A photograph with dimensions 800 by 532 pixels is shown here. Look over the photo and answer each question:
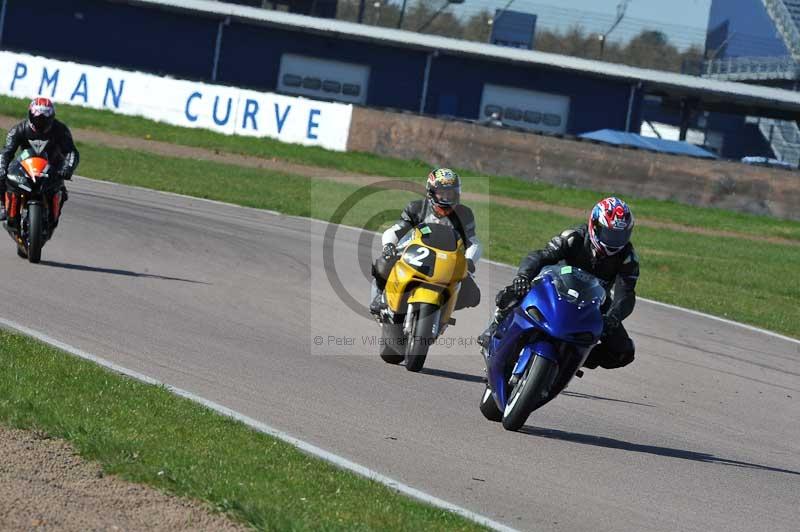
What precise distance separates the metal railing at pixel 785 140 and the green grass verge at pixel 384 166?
31541mm

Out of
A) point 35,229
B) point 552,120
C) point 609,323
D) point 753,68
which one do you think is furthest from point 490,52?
point 609,323

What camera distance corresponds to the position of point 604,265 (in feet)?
26.7

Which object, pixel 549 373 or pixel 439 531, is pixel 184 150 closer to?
pixel 549 373

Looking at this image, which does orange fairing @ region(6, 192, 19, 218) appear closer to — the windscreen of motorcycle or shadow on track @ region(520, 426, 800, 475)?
shadow on track @ region(520, 426, 800, 475)

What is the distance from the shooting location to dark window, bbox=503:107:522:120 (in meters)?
47.4

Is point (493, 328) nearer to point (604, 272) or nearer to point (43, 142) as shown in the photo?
point (604, 272)

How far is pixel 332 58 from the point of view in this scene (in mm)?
47156

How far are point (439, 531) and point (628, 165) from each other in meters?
23.7

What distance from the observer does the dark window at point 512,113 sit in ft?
155

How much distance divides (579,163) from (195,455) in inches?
914

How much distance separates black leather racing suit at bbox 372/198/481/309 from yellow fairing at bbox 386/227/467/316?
34 cm

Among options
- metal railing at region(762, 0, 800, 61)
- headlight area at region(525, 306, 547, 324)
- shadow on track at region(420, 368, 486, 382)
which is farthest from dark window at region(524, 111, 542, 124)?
headlight area at region(525, 306, 547, 324)

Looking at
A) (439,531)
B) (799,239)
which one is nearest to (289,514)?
(439,531)

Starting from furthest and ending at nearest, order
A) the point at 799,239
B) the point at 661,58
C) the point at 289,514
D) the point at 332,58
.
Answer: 1. the point at 661,58
2. the point at 332,58
3. the point at 799,239
4. the point at 289,514
